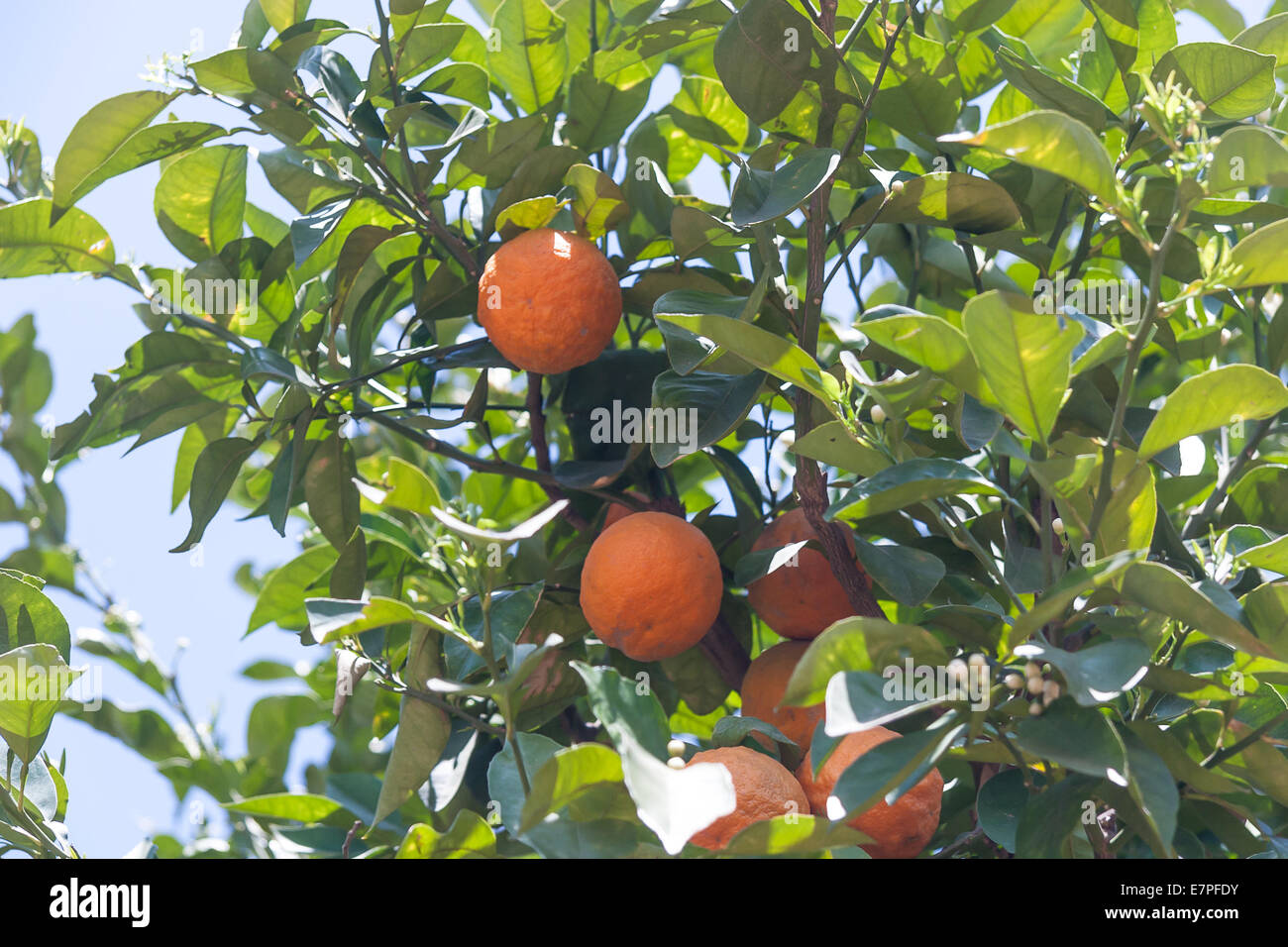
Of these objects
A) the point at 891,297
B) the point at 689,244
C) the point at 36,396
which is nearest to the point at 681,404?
the point at 689,244

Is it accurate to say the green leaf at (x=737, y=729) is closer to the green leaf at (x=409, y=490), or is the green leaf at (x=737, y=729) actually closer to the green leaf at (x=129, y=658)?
the green leaf at (x=409, y=490)

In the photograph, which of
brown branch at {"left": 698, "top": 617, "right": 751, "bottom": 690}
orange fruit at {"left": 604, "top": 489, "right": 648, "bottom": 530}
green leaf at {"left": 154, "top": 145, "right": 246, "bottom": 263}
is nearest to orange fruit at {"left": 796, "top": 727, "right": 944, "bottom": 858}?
brown branch at {"left": 698, "top": 617, "right": 751, "bottom": 690}

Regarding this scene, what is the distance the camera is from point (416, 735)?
1.17 meters

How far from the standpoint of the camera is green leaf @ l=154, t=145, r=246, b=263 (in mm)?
1468

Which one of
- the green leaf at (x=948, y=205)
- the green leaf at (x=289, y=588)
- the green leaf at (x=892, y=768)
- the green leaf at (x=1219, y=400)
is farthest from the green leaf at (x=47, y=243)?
the green leaf at (x=1219, y=400)

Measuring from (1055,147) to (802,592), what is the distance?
60 cm

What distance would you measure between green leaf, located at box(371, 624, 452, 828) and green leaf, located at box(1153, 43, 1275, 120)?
95 centimetres

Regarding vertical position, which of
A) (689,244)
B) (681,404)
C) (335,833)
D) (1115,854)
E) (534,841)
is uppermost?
(689,244)

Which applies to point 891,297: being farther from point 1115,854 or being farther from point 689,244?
point 1115,854

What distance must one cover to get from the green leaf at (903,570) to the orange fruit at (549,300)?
1.22 feet

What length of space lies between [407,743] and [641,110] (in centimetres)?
84

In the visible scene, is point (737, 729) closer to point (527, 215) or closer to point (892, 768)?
point (892, 768)

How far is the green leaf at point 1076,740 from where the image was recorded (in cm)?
85

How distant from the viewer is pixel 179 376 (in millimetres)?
1491
